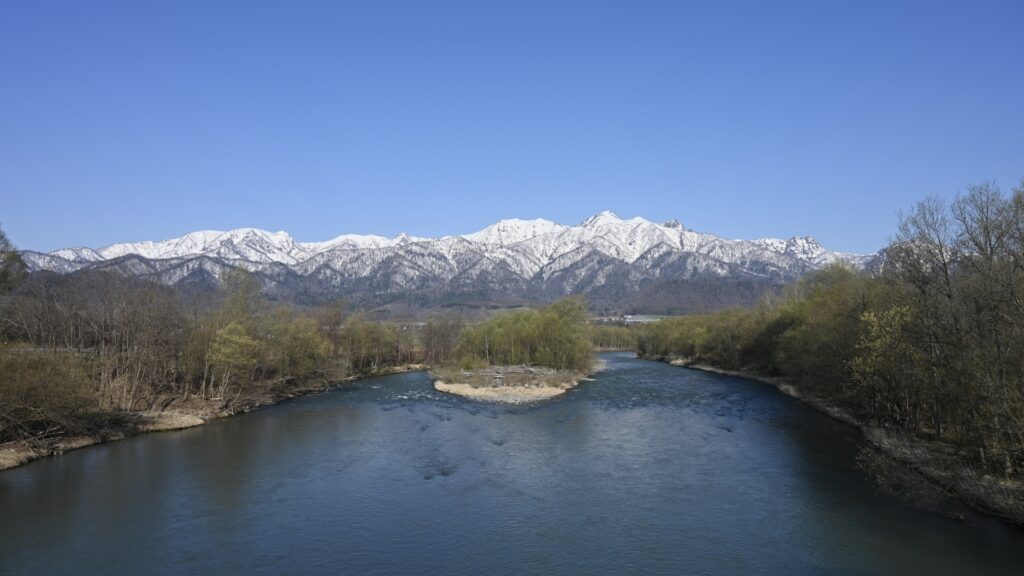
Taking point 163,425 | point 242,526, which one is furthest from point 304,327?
point 242,526

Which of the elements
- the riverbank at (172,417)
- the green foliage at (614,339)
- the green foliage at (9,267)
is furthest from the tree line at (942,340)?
the green foliage at (614,339)

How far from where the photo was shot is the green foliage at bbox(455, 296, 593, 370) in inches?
3295

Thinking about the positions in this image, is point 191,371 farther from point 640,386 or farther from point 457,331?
point 457,331

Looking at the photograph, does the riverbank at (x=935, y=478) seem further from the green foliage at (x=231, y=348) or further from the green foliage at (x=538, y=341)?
the green foliage at (x=231, y=348)

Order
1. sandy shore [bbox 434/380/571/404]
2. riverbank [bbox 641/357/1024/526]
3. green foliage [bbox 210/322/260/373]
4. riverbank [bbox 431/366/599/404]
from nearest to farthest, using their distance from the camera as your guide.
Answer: riverbank [bbox 641/357/1024/526] < green foliage [bbox 210/322/260/373] < sandy shore [bbox 434/380/571/404] < riverbank [bbox 431/366/599/404]

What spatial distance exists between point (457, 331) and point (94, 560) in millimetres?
98088

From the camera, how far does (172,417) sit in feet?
153

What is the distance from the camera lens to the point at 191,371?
5338 cm

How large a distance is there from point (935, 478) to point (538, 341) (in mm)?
60119

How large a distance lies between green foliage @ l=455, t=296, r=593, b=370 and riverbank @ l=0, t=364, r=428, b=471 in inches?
894

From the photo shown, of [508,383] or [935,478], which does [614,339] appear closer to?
[508,383]

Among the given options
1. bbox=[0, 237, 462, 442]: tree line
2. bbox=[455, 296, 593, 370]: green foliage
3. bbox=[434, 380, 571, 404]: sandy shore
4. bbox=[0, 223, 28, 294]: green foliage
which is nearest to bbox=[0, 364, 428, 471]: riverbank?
bbox=[0, 237, 462, 442]: tree line

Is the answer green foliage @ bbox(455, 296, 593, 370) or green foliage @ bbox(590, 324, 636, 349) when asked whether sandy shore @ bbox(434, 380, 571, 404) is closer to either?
green foliage @ bbox(455, 296, 593, 370)

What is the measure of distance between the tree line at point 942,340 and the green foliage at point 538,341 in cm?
3499
